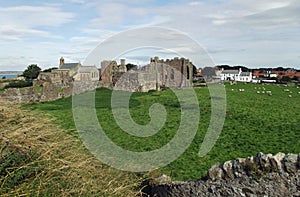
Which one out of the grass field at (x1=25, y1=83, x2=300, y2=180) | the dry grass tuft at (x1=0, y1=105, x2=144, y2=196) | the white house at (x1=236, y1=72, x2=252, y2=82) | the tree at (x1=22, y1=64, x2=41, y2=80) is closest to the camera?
the dry grass tuft at (x1=0, y1=105, x2=144, y2=196)

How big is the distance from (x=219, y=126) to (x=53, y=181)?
37.6 feet

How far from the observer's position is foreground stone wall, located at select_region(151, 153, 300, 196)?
5627mm

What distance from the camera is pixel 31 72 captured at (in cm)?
7388

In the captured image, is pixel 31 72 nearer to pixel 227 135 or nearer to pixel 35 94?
pixel 35 94

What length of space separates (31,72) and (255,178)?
2959 inches

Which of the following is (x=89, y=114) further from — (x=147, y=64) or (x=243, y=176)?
(x=147, y=64)

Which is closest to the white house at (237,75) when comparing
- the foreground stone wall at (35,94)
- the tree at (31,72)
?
the tree at (31,72)

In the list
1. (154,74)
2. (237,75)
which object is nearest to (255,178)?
(154,74)

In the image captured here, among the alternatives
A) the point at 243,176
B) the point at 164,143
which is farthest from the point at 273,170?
the point at 164,143

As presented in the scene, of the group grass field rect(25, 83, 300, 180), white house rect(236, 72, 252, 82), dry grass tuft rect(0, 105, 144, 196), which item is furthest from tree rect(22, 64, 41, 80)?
dry grass tuft rect(0, 105, 144, 196)

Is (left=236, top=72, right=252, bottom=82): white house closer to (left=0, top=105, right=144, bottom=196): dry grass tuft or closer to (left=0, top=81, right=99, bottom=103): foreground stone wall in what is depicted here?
(left=0, top=81, right=99, bottom=103): foreground stone wall

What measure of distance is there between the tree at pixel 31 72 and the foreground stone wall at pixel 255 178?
71.9 metres

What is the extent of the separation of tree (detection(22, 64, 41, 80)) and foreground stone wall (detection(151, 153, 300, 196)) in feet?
236

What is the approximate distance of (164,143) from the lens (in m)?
12.6
